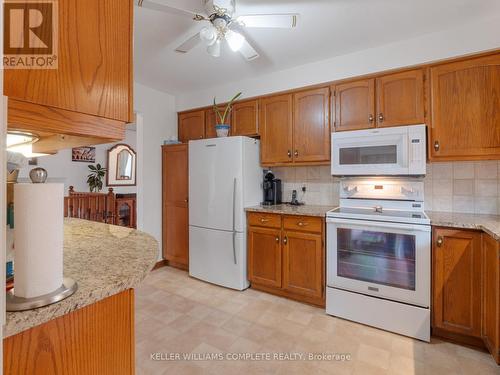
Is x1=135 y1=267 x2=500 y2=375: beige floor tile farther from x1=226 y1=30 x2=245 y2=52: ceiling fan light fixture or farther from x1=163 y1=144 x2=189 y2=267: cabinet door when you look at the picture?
x1=226 y1=30 x2=245 y2=52: ceiling fan light fixture

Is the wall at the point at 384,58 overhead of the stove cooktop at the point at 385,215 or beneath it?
overhead

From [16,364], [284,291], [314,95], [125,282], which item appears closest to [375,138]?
[314,95]

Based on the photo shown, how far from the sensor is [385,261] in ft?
6.97

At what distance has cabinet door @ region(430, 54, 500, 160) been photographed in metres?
1.97

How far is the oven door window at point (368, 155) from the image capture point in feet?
7.39

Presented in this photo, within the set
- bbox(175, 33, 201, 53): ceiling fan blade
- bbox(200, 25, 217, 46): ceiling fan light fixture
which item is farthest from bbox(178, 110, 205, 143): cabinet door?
bbox(200, 25, 217, 46): ceiling fan light fixture

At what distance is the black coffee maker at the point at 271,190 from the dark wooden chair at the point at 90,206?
3053 millimetres

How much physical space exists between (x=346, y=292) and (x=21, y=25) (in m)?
2.49

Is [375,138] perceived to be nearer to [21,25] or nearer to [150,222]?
[21,25]

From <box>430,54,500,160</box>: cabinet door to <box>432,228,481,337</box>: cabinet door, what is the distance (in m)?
0.68

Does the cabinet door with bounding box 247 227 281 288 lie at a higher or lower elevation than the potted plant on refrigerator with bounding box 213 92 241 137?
lower

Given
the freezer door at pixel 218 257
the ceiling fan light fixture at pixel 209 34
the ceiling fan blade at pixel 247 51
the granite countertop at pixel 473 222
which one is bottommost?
the freezer door at pixel 218 257

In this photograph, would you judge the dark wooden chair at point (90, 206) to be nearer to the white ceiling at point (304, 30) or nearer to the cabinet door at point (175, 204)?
the cabinet door at point (175, 204)

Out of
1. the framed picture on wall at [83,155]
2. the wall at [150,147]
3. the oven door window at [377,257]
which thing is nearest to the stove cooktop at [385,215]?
the oven door window at [377,257]
